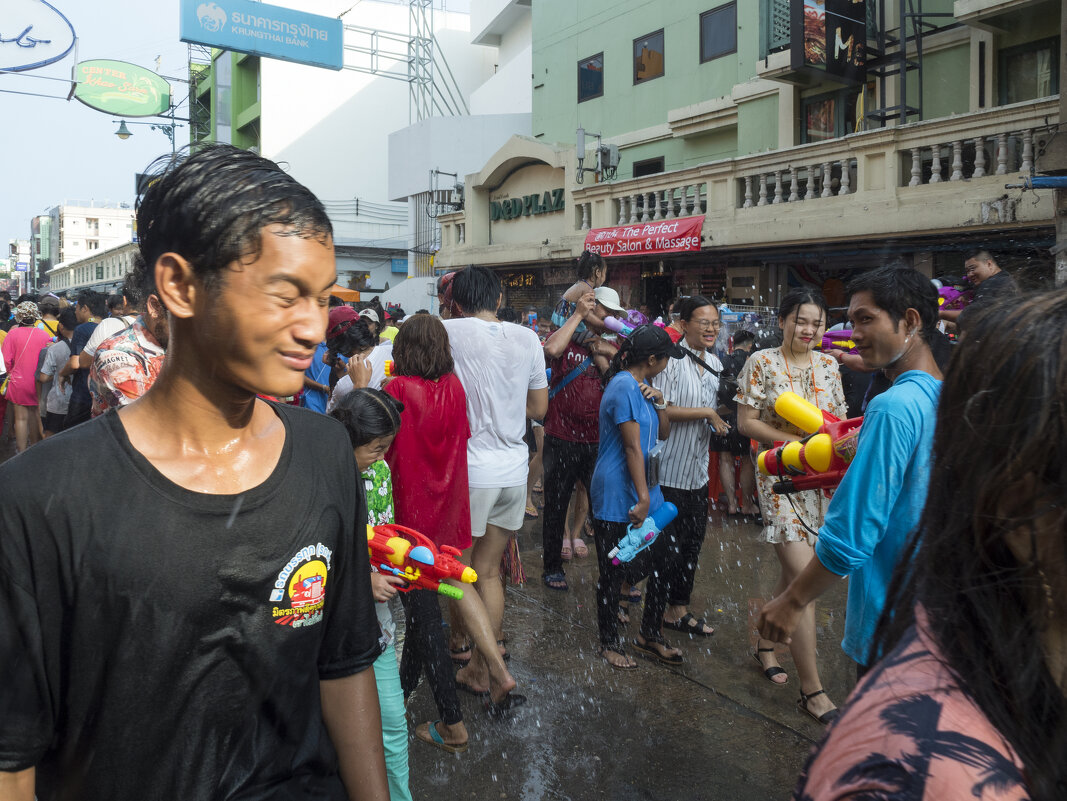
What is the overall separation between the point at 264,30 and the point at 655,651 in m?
25.6

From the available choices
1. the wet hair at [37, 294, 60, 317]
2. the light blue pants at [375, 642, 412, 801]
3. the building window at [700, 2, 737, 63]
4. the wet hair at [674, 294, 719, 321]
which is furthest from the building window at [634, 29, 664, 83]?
the light blue pants at [375, 642, 412, 801]

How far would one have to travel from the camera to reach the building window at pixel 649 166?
60.3 ft

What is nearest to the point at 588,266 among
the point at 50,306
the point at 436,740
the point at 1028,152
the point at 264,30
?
the point at 436,740

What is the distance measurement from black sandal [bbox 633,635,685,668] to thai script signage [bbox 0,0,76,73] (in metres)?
11.5

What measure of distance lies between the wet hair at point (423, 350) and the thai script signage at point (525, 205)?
15.0 m

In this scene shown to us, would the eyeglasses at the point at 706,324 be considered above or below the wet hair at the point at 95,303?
below

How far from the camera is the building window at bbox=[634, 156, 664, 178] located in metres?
18.4

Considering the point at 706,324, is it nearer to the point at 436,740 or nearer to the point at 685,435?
the point at 685,435

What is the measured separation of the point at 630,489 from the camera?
452 centimetres

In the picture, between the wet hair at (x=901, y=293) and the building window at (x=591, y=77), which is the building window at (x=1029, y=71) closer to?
the building window at (x=591, y=77)

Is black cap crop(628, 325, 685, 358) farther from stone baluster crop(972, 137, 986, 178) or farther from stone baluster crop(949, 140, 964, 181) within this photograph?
stone baluster crop(949, 140, 964, 181)

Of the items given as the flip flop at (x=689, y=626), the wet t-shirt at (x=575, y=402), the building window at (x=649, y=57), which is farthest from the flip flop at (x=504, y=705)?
the building window at (x=649, y=57)

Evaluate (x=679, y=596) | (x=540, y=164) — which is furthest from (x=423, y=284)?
(x=679, y=596)

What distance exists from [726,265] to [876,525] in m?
12.9
